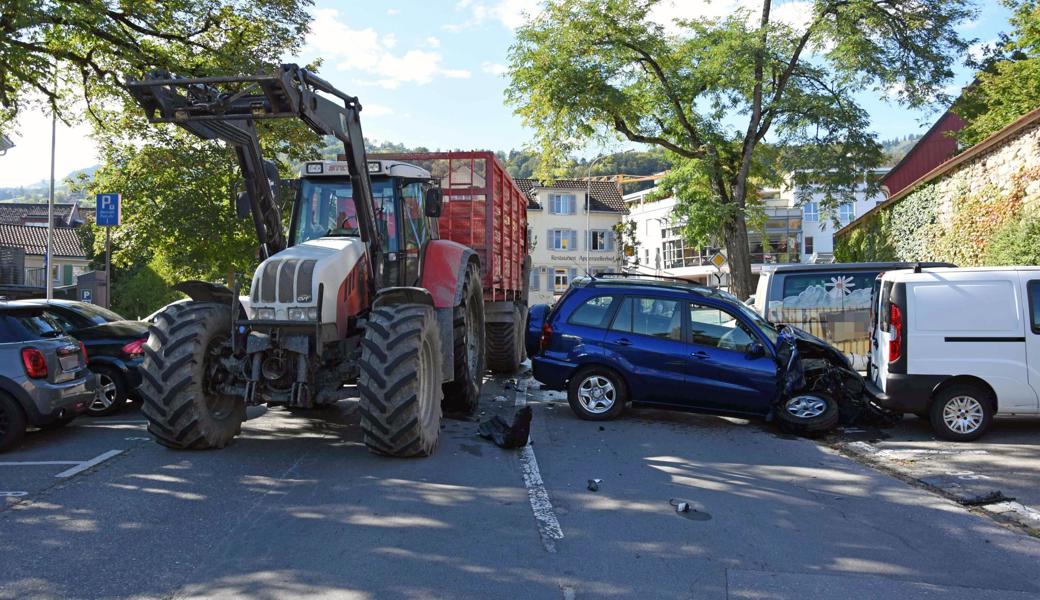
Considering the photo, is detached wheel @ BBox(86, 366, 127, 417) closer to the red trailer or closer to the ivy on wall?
the red trailer

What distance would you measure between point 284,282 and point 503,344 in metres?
7.58

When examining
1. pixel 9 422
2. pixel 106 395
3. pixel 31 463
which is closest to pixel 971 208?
pixel 106 395

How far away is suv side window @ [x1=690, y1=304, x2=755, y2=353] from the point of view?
956cm

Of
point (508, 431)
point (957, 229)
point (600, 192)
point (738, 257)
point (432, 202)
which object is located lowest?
point (508, 431)

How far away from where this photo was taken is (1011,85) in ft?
78.5

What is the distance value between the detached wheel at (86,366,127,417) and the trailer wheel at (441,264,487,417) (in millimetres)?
4154

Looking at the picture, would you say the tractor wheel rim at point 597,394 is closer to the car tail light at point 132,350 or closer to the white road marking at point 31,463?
the white road marking at point 31,463

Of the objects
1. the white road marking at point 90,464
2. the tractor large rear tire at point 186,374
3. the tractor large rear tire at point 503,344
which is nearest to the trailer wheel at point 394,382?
the tractor large rear tire at point 186,374

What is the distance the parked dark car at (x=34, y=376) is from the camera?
25.5 feet

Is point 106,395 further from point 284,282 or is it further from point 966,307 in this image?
point 966,307

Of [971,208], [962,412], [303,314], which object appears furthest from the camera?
[971,208]

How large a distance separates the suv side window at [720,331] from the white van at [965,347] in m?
1.62

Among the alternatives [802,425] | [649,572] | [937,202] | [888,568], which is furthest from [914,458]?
[937,202]

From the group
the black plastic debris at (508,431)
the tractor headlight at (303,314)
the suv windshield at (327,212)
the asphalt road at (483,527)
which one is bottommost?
the asphalt road at (483,527)
